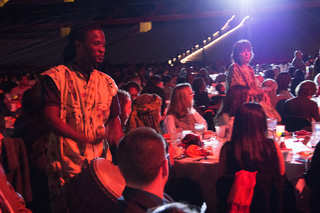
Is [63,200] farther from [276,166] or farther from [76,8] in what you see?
[76,8]

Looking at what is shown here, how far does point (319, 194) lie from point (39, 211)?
2689mm

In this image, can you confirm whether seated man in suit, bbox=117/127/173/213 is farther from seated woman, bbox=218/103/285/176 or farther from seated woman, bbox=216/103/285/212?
seated woman, bbox=218/103/285/176

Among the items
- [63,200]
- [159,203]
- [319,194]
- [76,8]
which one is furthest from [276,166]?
[76,8]

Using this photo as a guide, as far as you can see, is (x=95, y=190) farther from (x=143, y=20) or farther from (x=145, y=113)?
(x=143, y=20)

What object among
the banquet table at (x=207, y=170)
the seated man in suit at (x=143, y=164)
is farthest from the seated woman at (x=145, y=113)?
the seated man in suit at (x=143, y=164)

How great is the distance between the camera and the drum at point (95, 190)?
4.07 feet

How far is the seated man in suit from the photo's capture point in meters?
1.16

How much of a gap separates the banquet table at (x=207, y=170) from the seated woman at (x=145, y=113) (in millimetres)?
501

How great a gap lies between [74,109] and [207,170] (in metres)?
1.34

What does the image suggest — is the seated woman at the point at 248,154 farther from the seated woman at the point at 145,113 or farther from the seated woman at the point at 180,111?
the seated woman at the point at 180,111

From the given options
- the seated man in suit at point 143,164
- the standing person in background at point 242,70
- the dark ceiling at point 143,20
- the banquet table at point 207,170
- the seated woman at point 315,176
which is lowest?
the banquet table at point 207,170

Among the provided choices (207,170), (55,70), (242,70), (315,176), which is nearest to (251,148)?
(315,176)

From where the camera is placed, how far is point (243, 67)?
3.80 m

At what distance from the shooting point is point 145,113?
113 inches
